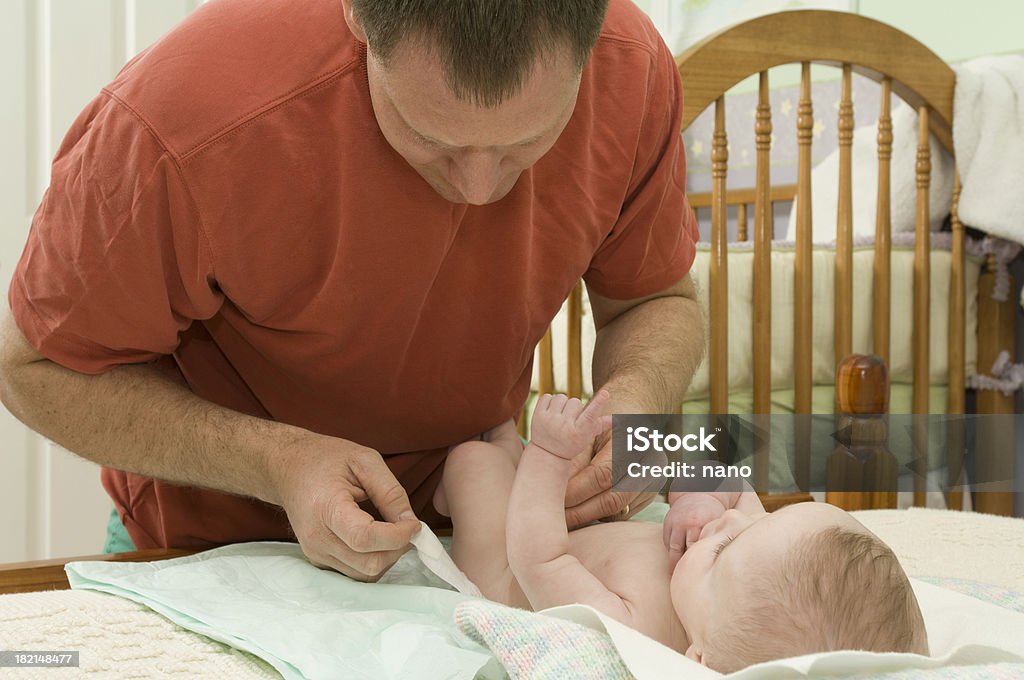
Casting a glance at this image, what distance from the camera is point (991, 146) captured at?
1918mm

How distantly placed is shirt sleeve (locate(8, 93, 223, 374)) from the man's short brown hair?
0.26 meters

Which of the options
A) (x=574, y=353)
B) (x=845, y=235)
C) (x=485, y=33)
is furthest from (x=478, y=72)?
(x=845, y=235)

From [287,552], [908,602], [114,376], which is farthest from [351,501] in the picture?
[908,602]

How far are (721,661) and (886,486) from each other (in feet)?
2.02

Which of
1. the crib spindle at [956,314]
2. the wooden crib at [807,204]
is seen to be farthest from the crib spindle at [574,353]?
the crib spindle at [956,314]

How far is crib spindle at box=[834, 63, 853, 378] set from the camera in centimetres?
182

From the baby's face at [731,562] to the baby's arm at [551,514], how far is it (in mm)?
69

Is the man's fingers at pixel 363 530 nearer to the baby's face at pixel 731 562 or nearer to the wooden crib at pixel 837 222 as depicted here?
the baby's face at pixel 731 562

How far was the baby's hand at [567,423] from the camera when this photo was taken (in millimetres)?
848

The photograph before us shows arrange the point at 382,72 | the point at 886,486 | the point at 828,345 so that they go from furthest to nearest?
the point at 828,345 < the point at 886,486 < the point at 382,72

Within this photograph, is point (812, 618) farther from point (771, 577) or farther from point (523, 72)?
point (523, 72)

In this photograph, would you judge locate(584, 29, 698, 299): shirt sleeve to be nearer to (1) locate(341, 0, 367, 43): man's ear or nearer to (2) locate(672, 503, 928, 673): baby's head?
(1) locate(341, 0, 367, 43): man's ear

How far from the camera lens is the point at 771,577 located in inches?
27.3

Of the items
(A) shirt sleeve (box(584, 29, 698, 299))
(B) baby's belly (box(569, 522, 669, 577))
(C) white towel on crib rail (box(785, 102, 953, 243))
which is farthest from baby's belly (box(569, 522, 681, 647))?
(C) white towel on crib rail (box(785, 102, 953, 243))
